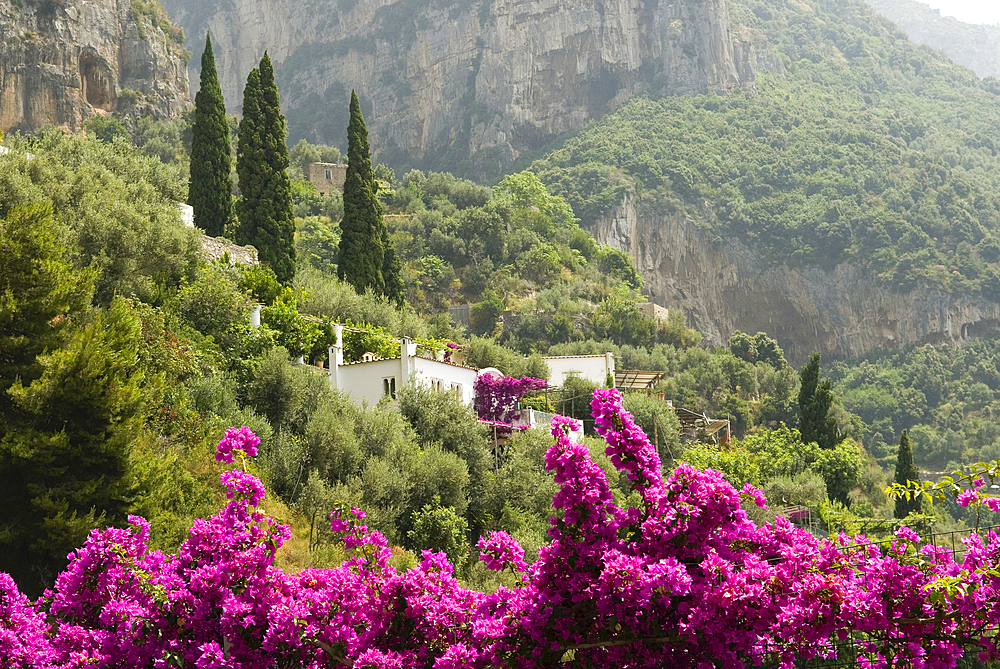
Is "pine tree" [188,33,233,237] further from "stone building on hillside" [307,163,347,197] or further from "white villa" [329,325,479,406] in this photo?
"stone building on hillside" [307,163,347,197]

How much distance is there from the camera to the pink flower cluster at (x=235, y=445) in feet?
25.1

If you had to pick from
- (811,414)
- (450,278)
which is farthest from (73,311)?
(450,278)

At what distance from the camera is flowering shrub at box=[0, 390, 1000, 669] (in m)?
6.18

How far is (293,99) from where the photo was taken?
478ft

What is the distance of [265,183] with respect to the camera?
119ft

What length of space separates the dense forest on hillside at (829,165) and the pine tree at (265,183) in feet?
221

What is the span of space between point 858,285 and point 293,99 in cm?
8038

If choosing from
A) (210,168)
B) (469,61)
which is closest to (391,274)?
(210,168)

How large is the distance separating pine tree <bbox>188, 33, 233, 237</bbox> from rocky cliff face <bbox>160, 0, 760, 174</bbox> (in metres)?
87.5

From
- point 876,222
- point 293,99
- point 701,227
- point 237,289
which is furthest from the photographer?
point 293,99

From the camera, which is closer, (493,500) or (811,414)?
(493,500)

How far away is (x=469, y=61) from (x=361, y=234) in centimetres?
9974

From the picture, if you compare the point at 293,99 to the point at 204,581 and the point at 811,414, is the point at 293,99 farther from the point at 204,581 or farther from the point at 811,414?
the point at 204,581

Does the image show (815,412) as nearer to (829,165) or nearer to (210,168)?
(210,168)
